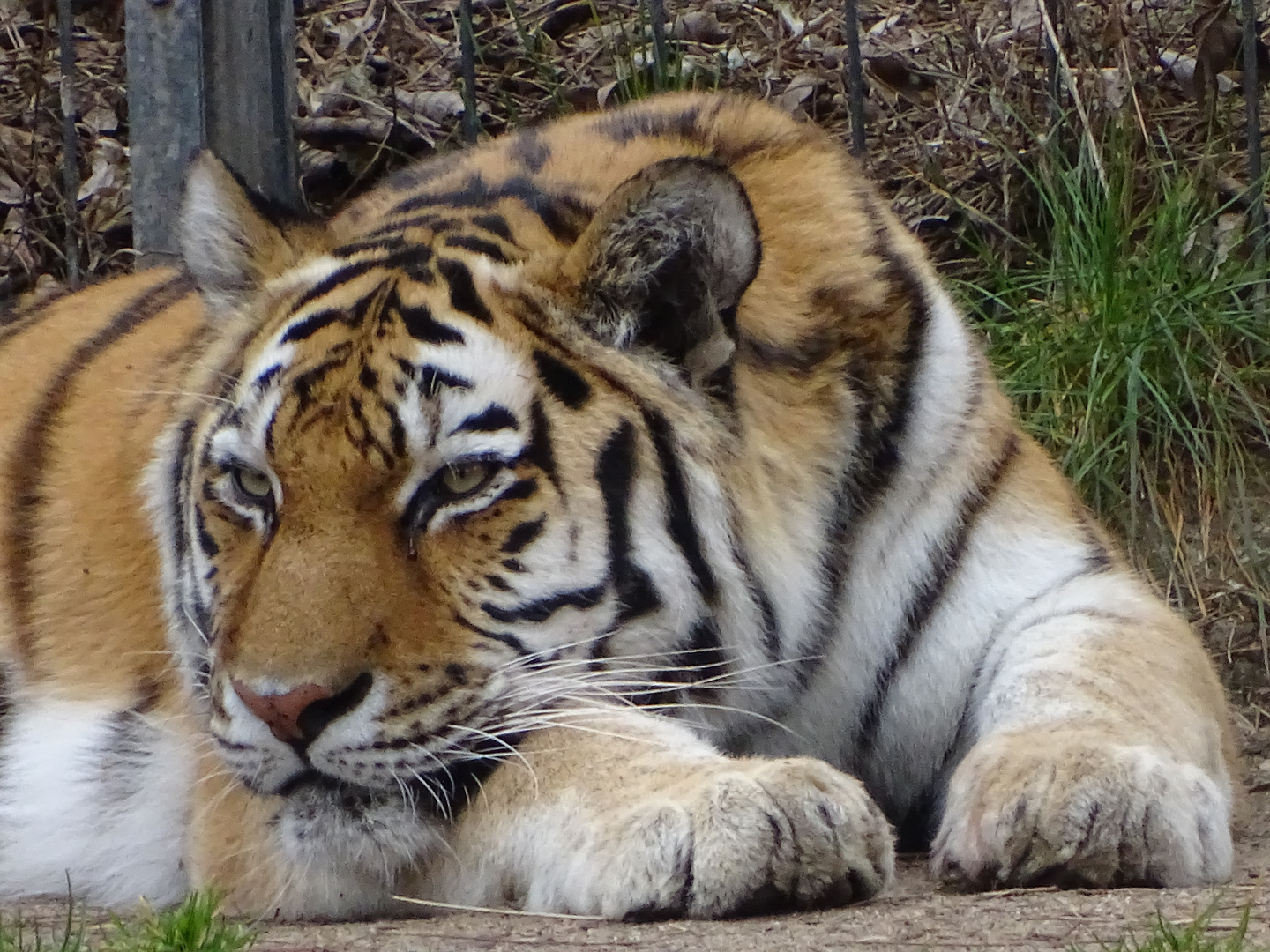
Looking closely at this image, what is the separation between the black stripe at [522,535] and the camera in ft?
6.97

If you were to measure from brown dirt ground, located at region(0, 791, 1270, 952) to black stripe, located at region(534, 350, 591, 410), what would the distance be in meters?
0.59

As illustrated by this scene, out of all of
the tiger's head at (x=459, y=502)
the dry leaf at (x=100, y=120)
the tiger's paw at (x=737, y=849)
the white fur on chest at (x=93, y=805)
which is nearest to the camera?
the tiger's paw at (x=737, y=849)

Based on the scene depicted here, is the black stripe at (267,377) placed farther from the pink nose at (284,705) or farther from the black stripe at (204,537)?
the pink nose at (284,705)

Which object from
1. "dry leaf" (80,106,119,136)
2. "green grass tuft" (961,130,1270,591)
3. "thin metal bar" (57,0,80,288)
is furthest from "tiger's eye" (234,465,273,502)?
"dry leaf" (80,106,119,136)

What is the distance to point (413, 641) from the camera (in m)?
2.01

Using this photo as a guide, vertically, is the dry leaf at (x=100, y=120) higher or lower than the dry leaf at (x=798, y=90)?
lower

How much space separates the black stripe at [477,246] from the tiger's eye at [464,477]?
0.31 meters

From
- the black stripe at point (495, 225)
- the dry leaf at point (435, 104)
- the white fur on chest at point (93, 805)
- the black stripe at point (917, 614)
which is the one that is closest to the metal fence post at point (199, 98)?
the dry leaf at point (435, 104)

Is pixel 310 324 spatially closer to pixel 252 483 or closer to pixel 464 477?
pixel 252 483

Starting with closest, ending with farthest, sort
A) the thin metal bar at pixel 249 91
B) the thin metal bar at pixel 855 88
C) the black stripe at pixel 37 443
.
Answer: the black stripe at pixel 37 443 → the thin metal bar at pixel 249 91 → the thin metal bar at pixel 855 88

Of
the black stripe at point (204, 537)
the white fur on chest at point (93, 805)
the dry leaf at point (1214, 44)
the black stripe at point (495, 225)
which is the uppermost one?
the dry leaf at point (1214, 44)

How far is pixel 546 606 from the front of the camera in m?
2.14

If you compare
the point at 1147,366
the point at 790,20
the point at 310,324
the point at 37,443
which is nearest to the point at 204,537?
the point at 310,324

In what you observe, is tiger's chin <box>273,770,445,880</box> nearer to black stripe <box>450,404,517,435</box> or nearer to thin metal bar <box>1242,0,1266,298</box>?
black stripe <box>450,404,517,435</box>
